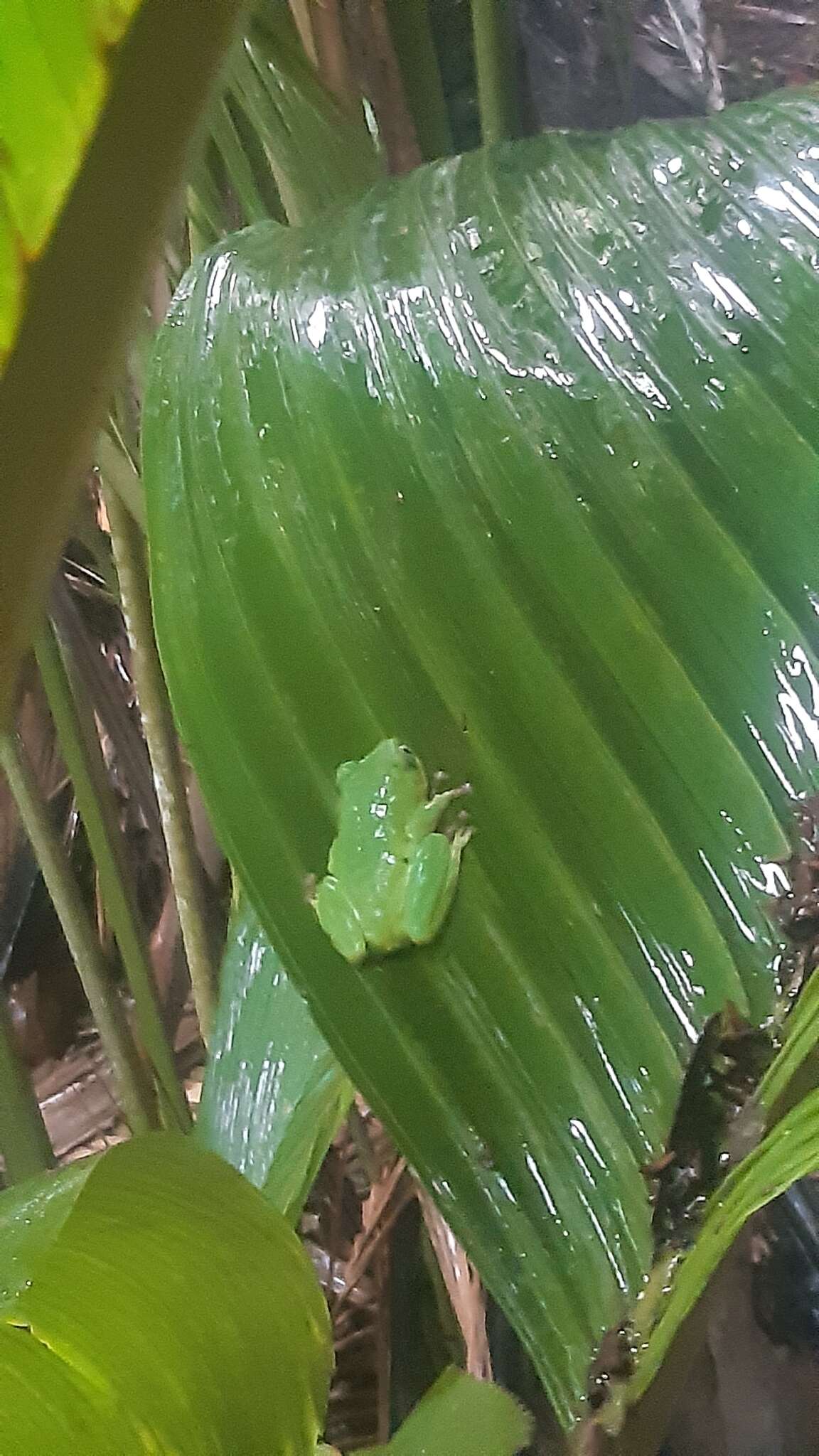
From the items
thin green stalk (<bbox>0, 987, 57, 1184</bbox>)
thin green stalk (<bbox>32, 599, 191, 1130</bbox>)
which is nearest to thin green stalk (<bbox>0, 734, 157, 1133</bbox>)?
thin green stalk (<bbox>32, 599, 191, 1130</bbox>)

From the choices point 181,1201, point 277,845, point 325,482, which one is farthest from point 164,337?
point 181,1201

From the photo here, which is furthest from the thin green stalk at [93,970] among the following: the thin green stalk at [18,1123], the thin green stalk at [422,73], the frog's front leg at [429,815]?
the thin green stalk at [422,73]

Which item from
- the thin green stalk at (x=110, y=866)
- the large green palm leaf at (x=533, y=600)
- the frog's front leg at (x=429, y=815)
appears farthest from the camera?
the thin green stalk at (x=110, y=866)

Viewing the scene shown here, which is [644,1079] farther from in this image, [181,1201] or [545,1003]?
[181,1201]

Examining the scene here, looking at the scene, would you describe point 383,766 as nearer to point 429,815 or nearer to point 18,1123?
point 429,815

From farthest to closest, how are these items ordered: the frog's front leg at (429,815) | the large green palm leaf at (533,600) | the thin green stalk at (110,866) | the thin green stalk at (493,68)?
1. the thin green stalk at (110,866)
2. the thin green stalk at (493,68)
3. the frog's front leg at (429,815)
4. the large green palm leaf at (533,600)

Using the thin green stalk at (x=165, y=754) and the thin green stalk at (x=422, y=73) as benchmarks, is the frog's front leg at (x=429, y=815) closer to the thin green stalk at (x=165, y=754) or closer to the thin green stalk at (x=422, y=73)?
the thin green stalk at (x=165, y=754)
